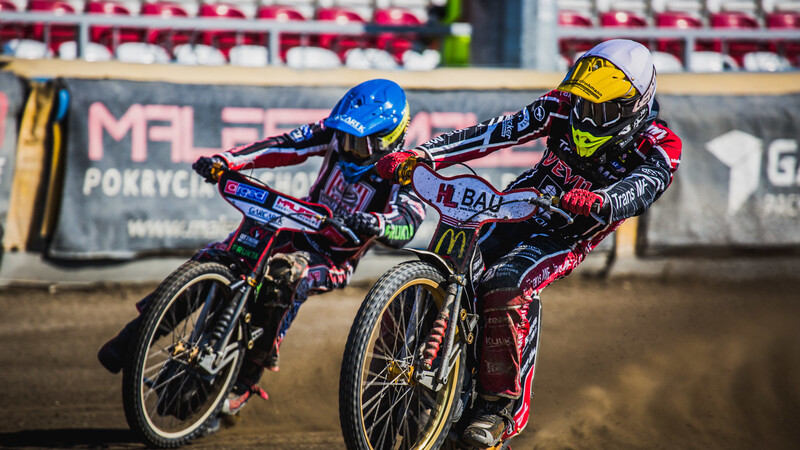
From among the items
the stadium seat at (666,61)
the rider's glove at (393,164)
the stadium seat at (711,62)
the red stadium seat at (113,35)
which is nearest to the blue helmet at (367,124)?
the rider's glove at (393,164)

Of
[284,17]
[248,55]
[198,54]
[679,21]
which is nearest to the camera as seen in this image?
[198,54]

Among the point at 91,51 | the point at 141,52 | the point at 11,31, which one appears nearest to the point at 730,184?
the point at 141,52

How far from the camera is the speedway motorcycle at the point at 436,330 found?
3600mm

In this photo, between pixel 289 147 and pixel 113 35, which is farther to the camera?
pixel 113 35

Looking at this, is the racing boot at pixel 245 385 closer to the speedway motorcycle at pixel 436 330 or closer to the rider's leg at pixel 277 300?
the rider's leg at pixel 277 300

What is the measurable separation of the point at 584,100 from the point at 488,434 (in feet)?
5.52

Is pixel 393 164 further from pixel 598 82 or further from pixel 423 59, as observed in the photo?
pixel 423 59

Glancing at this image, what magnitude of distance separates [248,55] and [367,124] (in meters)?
7.33

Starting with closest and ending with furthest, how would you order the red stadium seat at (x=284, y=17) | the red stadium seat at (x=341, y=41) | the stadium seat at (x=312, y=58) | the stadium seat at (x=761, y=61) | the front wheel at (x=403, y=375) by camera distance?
the front wheel at (x=403, y=375) < the stadium seat at (x=312, y=58) < the red stadium seat at (x=341, y=41) < the red stadium seat at (x=284, y=17) < the stadium seat at (x=761, y=61)

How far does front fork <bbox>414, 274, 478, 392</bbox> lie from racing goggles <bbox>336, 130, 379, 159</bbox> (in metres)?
1.36

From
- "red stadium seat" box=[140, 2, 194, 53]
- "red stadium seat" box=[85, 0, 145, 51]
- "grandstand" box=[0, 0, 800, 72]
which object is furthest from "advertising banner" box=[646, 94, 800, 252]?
"red stadium seat" box=[85, 0, 145, 51]

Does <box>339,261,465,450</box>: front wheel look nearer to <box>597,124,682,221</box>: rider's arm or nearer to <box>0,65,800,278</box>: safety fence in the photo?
<box>597,124,682,221</box>: rider's arm

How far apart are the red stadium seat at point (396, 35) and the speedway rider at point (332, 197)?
6775mm

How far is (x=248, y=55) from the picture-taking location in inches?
452
